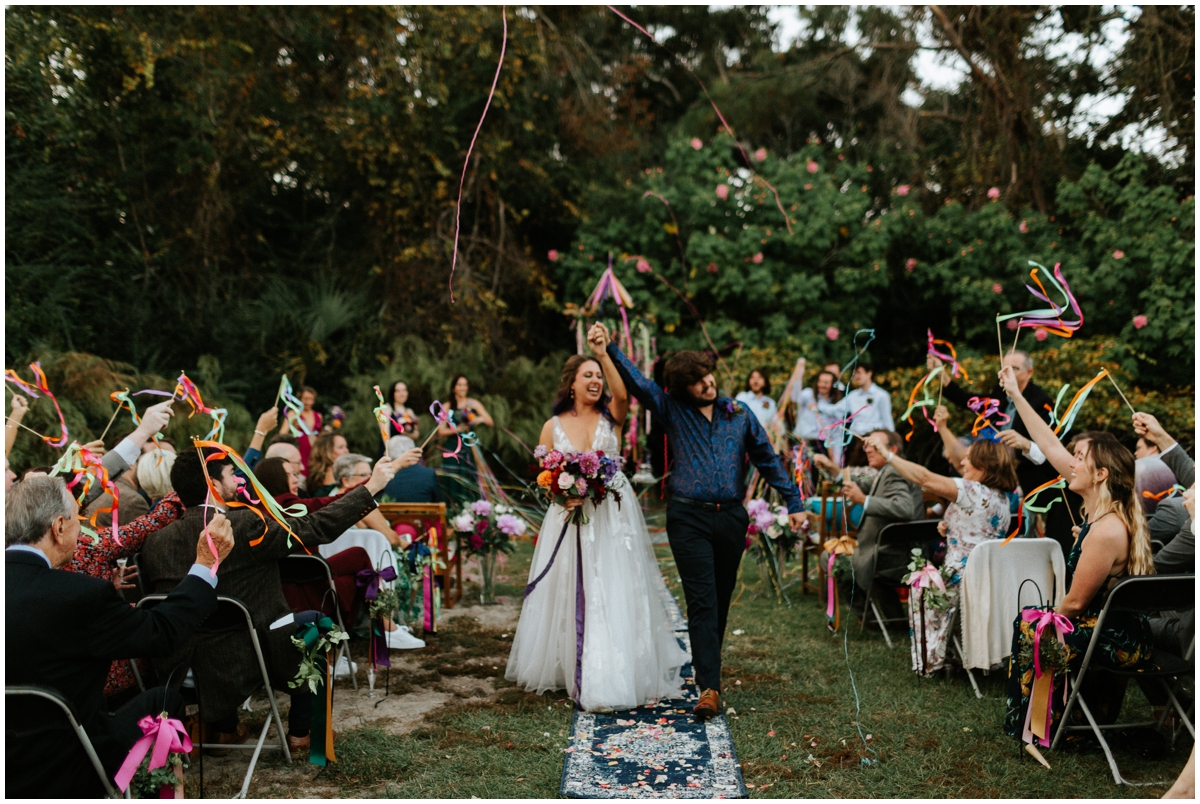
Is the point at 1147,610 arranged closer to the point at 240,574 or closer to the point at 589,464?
the point at 589,464

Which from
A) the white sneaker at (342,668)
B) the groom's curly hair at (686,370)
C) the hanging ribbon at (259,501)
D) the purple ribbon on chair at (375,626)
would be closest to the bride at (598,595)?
the groom's curly hair at (686,370)

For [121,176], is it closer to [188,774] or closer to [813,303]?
[813,303]

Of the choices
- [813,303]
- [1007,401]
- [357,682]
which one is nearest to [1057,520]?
[1007,401]

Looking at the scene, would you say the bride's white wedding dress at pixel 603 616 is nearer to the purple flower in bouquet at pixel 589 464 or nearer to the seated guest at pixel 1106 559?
the purple flower in bouquet at pixel 589 464

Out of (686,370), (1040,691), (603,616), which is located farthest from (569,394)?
(1040,691)

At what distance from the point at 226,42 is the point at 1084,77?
12202mm

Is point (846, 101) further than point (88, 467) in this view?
Yes

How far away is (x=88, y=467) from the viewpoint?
13.6 ft

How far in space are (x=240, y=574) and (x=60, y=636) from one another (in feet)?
3.88

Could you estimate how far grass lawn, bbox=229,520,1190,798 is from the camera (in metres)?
3.59

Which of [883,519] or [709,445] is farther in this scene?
[883,519]

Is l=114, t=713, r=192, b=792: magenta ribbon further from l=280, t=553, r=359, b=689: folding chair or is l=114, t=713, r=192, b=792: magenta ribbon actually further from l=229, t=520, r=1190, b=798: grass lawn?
l=280, t=553, r=359, b=689: folding chair

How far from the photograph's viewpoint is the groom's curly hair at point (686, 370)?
4645mm

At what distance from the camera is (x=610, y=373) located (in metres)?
4.86
